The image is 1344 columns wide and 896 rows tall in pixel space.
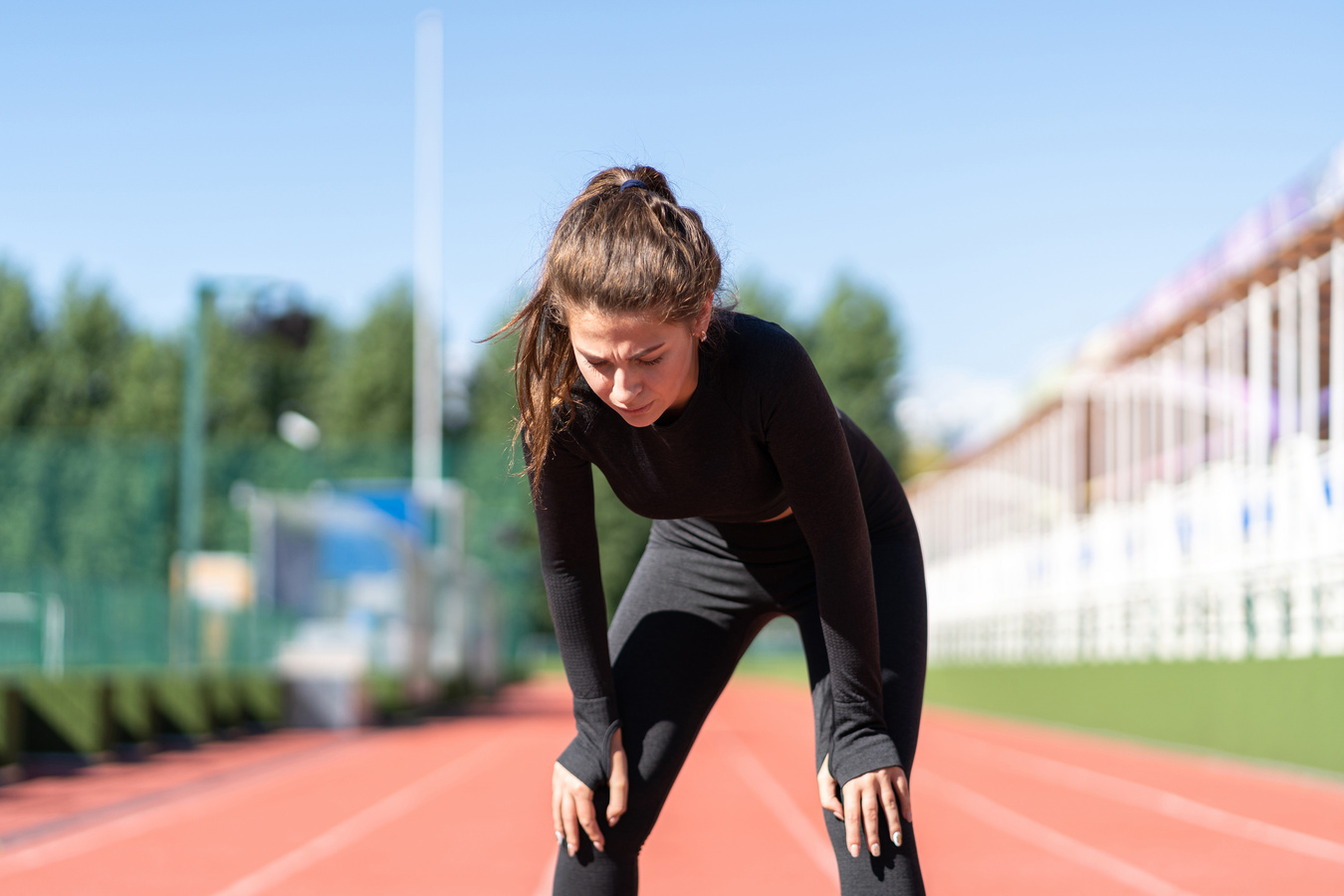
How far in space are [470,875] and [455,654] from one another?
23.3 metres

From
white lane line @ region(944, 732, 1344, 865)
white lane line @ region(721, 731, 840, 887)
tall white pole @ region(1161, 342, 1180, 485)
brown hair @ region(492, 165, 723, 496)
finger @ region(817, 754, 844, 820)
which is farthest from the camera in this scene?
tall white pole @ region(1161, 342, 1180, 485)

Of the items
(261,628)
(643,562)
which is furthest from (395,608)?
(643,562)

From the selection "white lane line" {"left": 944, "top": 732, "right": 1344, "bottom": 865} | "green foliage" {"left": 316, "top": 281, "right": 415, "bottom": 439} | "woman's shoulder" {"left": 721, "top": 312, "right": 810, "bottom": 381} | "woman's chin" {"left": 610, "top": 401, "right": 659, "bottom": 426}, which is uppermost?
A: "green foliage" {"left": 316, "top": 281, "right": 415, "bottom": 439}

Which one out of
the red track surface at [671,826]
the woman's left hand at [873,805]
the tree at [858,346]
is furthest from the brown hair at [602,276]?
the tree at [858,346]

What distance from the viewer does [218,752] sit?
1420 cm

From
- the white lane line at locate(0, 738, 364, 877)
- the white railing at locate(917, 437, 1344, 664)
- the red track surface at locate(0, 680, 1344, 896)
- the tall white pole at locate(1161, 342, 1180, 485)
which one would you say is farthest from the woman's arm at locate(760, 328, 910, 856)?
the tall white pole at locate(1161, 342, 1180, 485)

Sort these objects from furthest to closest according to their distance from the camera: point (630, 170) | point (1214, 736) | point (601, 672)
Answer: point (1214, 736)
point (601, 672)
point (630, 170)

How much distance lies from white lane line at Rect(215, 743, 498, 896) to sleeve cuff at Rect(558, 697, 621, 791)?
4.07 metres

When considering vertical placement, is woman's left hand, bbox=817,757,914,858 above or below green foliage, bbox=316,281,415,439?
below

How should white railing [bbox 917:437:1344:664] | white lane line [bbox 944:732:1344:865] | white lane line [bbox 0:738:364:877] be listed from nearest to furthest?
white lane line [bbox 0:738:364:877] → white lane line [bbox 944:732:1344:865] → white railing [bbox 917:437:1344:664]

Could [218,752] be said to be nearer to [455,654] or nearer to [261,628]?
[261,628]

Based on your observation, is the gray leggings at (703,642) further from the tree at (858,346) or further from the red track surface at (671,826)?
the tree at (858,346)

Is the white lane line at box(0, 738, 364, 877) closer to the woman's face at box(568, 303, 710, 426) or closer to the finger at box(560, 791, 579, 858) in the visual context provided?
the finger at box(560, 791, 579, 858)

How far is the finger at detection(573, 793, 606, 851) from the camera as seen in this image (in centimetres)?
248
